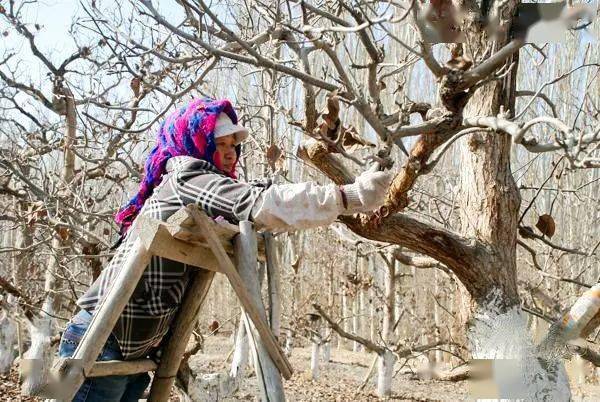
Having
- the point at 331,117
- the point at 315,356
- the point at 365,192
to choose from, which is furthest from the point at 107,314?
the point at 315,356

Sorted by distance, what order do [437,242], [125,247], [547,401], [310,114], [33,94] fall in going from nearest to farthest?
[125,247]
[547,401]
[310,114]
[437,242]
[33,94]

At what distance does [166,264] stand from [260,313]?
0.46 m

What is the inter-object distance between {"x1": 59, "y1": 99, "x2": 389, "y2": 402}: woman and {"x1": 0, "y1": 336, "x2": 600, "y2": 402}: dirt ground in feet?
18.6

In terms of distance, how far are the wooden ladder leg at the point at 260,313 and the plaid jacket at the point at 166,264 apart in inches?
3.1

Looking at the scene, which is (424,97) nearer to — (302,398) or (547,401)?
(302,398)

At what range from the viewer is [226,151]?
2488 mm

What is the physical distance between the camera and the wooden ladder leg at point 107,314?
2098 millimetres

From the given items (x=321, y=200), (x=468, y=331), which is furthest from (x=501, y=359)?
(x=321, y=200)

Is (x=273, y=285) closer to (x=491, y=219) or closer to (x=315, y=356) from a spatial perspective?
(x=491, y=219)

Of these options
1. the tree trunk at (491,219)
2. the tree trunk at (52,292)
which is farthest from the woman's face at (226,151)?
the tree trunk at (52,292)

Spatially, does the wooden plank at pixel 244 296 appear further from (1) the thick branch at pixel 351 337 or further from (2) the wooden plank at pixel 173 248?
(1) the thick branch at pixel 351 337

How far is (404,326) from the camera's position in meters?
20.6

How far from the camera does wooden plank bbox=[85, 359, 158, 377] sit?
224cm

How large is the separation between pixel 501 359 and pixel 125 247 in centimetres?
157
